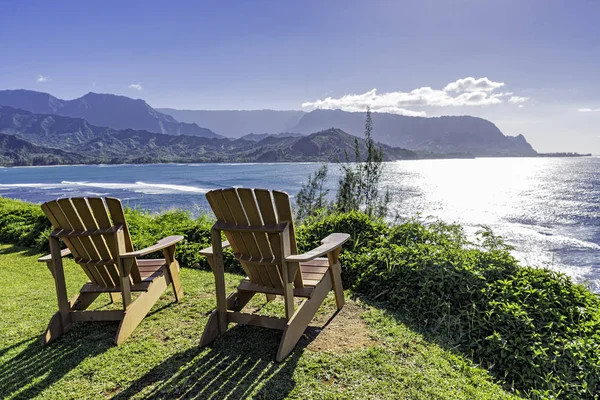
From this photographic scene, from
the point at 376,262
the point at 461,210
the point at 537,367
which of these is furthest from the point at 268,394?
the point at 461,210

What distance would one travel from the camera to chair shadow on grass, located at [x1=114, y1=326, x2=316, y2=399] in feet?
8.65

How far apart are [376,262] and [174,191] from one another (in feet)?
163

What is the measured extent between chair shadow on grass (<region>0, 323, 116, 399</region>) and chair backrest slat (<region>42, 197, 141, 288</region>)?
0.61 meters

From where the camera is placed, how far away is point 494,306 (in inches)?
144

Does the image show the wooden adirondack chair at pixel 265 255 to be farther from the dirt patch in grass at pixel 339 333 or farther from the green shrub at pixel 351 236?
the green shrub at pixel 351 236

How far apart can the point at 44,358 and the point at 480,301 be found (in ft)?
13.5

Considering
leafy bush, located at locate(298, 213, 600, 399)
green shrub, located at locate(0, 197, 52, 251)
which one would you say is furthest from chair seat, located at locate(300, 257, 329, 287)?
green shrub, located at locate(0, 197, 52, 251)

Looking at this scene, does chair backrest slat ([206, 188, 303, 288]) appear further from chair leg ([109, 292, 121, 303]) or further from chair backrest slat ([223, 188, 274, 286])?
chair leg ([109, 292, 121, 303])

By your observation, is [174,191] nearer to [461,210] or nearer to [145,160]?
[461,210]

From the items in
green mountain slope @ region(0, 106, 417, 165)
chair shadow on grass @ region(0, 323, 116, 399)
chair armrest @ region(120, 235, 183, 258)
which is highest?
green mountain slope @ region(0, 106, 417, 165)

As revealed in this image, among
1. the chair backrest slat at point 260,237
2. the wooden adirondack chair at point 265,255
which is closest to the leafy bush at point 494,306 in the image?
the wooden adirondack chair at point 265,255

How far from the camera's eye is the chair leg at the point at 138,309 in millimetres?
3375

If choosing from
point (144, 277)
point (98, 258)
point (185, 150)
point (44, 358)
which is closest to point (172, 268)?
point (144, 277)

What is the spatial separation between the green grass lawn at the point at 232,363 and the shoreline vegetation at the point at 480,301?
164 millimetres
